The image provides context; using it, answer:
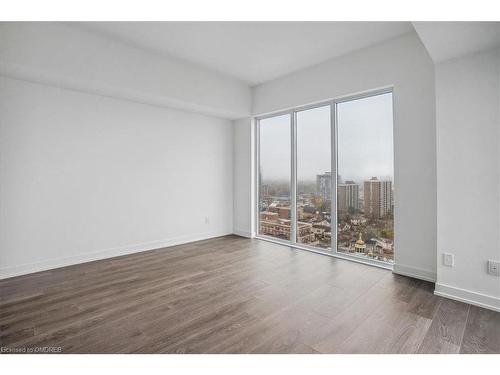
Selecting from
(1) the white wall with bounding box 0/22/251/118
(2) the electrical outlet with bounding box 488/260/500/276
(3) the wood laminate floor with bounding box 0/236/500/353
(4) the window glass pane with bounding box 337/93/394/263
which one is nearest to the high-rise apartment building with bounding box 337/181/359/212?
(4) the window glass pane with bounding box 337/93/394/263

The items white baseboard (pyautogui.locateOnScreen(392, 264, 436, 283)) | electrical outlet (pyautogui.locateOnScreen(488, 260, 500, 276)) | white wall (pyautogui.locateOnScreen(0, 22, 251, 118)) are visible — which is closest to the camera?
electrical outlet (pyautogui.locateOnScreen(488, 260, 500, 276))

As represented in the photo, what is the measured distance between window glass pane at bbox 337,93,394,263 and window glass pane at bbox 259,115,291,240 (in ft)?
3.41

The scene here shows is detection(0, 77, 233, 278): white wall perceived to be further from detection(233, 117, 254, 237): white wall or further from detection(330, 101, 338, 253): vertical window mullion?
detection(330, 101, 338, 253): vertical window mullion

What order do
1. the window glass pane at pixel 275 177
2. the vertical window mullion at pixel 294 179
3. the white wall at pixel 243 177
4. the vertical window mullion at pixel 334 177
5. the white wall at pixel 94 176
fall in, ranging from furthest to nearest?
the white wall at pixel 243 177, the window glass pane at pixel 275 177, the vertical window mullion at pixel 294 179, the vertical window mullion at pixel 334 177, the white wall at pixel 94 176

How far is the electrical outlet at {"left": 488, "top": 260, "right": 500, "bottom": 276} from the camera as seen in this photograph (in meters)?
2.29

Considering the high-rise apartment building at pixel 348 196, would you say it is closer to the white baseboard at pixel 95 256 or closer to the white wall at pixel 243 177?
the white wall at pixel 243 177

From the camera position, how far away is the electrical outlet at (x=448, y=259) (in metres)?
2.54

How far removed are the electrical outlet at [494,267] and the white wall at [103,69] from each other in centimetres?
399

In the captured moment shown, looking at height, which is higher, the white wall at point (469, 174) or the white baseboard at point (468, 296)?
the white wall at point (469, 174)

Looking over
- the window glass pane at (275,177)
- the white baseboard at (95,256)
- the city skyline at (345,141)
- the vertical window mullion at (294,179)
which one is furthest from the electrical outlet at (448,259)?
the white baseboard at (95,256)

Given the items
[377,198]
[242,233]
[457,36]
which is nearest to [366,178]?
[377,198]

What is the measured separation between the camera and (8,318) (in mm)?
2170
